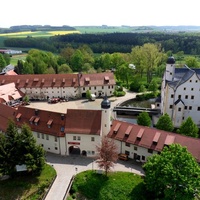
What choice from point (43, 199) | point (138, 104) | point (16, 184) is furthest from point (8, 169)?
point (138, 104)

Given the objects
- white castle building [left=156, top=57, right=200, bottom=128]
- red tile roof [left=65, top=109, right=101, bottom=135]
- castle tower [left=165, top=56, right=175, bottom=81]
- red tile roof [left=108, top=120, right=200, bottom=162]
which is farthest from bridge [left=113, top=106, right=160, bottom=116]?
red tile roof [left=65, top=109, right=101, bottom=135]

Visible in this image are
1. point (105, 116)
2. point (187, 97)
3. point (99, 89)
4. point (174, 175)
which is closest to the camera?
point (174, 175)

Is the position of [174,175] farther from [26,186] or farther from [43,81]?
[43,81]

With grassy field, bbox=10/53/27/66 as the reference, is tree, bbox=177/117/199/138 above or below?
above

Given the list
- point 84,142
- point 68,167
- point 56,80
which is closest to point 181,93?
point 84,142

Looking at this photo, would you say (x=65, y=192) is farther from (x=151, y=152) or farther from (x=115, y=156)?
(x=151, y=152)

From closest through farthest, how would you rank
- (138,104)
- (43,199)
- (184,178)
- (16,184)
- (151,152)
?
1. (184,178)
2. (43,199)
3. (16,184)
4. (151,152)
5. (138,104)

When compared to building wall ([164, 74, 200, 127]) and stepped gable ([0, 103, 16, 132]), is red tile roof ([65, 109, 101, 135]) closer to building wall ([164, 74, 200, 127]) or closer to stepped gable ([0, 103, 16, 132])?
stepped gable ([0, 103, 16, 132])
